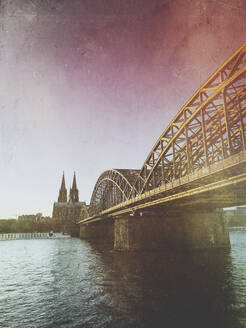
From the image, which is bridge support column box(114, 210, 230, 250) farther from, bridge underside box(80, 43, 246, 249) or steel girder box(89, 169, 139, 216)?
steel girder box(89, 169, 139, 216)

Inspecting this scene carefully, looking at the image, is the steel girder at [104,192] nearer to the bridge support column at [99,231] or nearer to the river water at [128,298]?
the bridge support column at [99,231]

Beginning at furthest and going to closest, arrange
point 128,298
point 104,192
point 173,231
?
point 104,192
point 173,231
point 128,298

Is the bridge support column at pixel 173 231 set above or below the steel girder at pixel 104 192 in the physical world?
below

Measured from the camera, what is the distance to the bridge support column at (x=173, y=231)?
35.2 m

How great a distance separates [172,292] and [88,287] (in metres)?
6.01

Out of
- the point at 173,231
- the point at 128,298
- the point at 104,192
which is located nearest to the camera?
the point at 128,298

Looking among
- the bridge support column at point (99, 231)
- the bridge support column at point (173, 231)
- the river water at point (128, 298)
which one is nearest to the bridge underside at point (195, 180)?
the bridge support column at point (173, 231)

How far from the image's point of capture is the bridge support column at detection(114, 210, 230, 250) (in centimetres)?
3525

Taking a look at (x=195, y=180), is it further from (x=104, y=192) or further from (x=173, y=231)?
(x=104, y=192)

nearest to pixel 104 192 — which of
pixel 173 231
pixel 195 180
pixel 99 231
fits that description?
pixel 99 231

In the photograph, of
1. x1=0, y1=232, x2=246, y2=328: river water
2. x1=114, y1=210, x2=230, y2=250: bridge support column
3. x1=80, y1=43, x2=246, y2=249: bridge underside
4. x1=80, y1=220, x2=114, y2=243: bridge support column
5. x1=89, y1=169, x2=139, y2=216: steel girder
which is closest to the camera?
x1=0, y1=232, x2=246, y2=328: river water

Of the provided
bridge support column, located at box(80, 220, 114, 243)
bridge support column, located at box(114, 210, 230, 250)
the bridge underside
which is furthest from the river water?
bridge support column, located at box(80, 220, 114, 243)

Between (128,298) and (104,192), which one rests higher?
(104,192)

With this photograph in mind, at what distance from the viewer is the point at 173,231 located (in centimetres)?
3572
